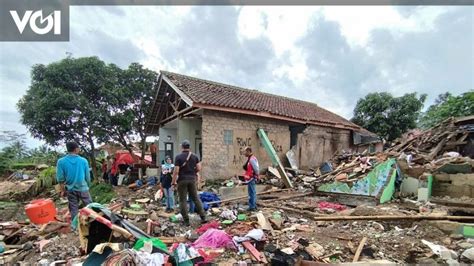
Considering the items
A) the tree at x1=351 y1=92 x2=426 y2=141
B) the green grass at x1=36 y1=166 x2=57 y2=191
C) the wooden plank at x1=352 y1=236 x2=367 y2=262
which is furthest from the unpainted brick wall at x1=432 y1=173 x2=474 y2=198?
the green grass at x1=36 y1=166 x2=57 y2=191

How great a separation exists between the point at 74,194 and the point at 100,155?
834 inches

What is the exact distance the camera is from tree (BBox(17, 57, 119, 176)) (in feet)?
46.7

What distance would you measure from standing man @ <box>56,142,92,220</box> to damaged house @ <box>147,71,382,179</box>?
530 cm

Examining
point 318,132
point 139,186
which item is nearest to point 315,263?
point 139,186

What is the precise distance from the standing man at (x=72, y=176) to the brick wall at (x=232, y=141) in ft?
17.9

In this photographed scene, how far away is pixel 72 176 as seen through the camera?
18.8 feet

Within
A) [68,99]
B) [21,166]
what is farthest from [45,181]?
[21,166]

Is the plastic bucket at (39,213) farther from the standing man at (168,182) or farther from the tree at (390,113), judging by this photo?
the tree at (390,113)

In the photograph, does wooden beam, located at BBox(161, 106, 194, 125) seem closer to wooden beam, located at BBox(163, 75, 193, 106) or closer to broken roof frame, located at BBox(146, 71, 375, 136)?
broken roof frame, located at BBox(146, 71, 375, 136)

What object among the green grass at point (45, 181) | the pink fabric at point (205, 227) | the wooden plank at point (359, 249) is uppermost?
the pink fabric at point (205, 227)

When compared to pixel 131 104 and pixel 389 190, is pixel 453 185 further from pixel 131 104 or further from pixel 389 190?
pixel 131 104

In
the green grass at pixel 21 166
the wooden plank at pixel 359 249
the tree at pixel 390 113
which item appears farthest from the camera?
the green grass at pixel 21 166

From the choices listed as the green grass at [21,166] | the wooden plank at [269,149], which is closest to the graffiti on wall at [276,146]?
the wooden plank at [269,149]

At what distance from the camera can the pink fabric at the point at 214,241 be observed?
4.85 meters
